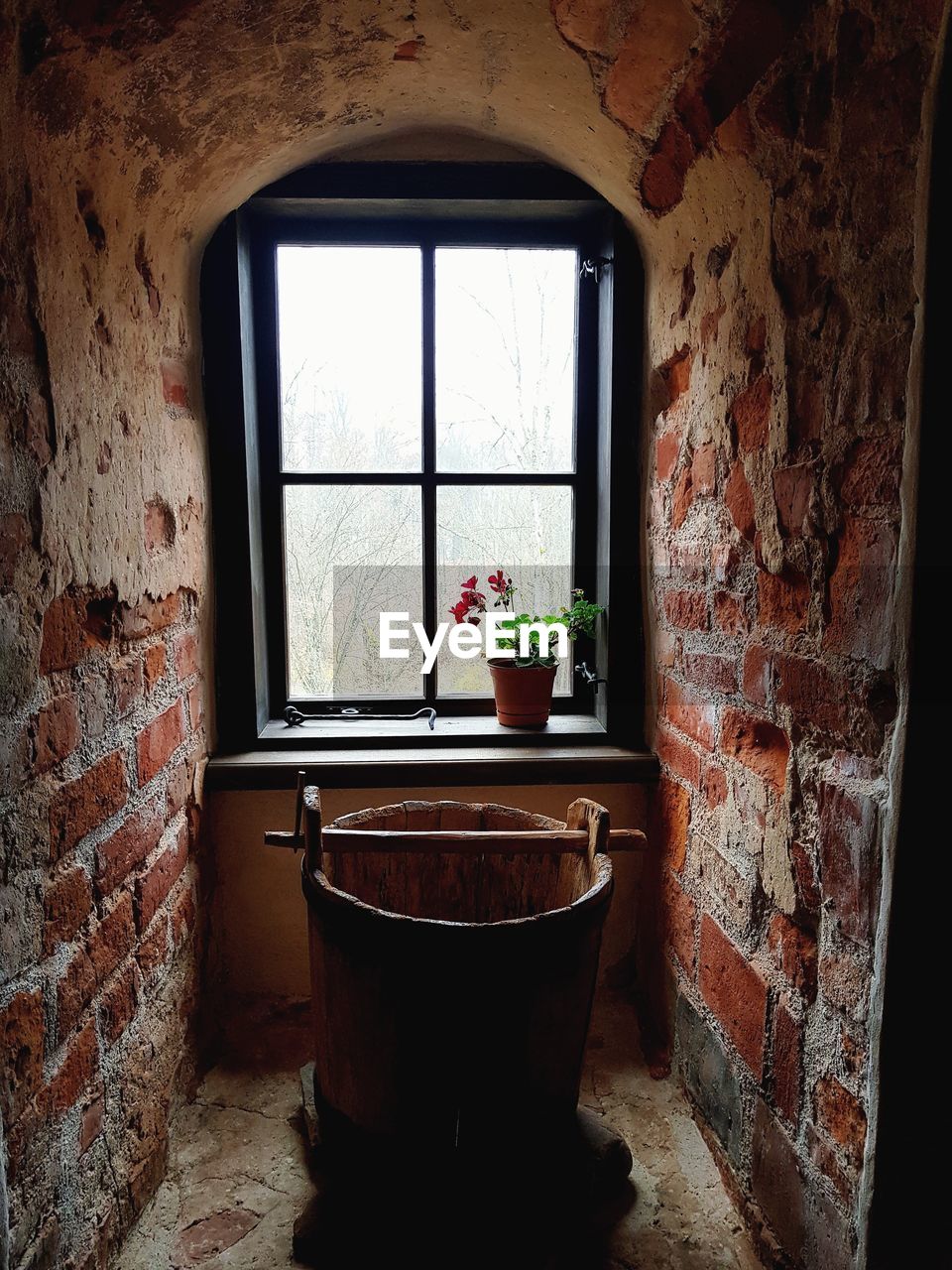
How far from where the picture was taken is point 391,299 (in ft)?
6.23

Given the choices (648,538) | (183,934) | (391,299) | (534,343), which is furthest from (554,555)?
(183,934)

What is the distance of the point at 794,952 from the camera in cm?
A: 114

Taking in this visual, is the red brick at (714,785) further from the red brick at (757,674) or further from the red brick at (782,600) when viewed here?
the red brick at (782,600)

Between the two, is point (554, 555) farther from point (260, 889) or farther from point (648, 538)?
point (260, 889)

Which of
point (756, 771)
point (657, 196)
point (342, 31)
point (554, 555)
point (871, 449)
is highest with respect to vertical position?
point (342, 31)

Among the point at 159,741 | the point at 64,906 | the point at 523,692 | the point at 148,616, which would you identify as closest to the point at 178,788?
the point at 159,741

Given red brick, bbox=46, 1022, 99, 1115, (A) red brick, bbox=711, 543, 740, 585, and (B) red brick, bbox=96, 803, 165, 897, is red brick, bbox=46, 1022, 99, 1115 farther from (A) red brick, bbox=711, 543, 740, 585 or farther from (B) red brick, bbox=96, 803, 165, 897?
(A) red brick, bbox=711, 543, 740, 585

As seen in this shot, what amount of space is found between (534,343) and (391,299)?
14.1 inches

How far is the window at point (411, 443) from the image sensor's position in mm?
1819

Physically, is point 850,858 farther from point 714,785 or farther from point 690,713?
point 690,713

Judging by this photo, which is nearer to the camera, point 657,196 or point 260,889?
point 657,196

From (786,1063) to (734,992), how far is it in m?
0.18

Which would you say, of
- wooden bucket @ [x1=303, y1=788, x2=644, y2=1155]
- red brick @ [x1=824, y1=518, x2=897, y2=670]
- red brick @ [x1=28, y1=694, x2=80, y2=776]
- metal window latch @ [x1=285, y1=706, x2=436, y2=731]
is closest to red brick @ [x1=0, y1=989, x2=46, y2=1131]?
red brick @ [x1=28, y1=694, x2=80, y2=776]

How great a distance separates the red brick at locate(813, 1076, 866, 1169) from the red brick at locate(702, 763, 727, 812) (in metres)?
0.47
